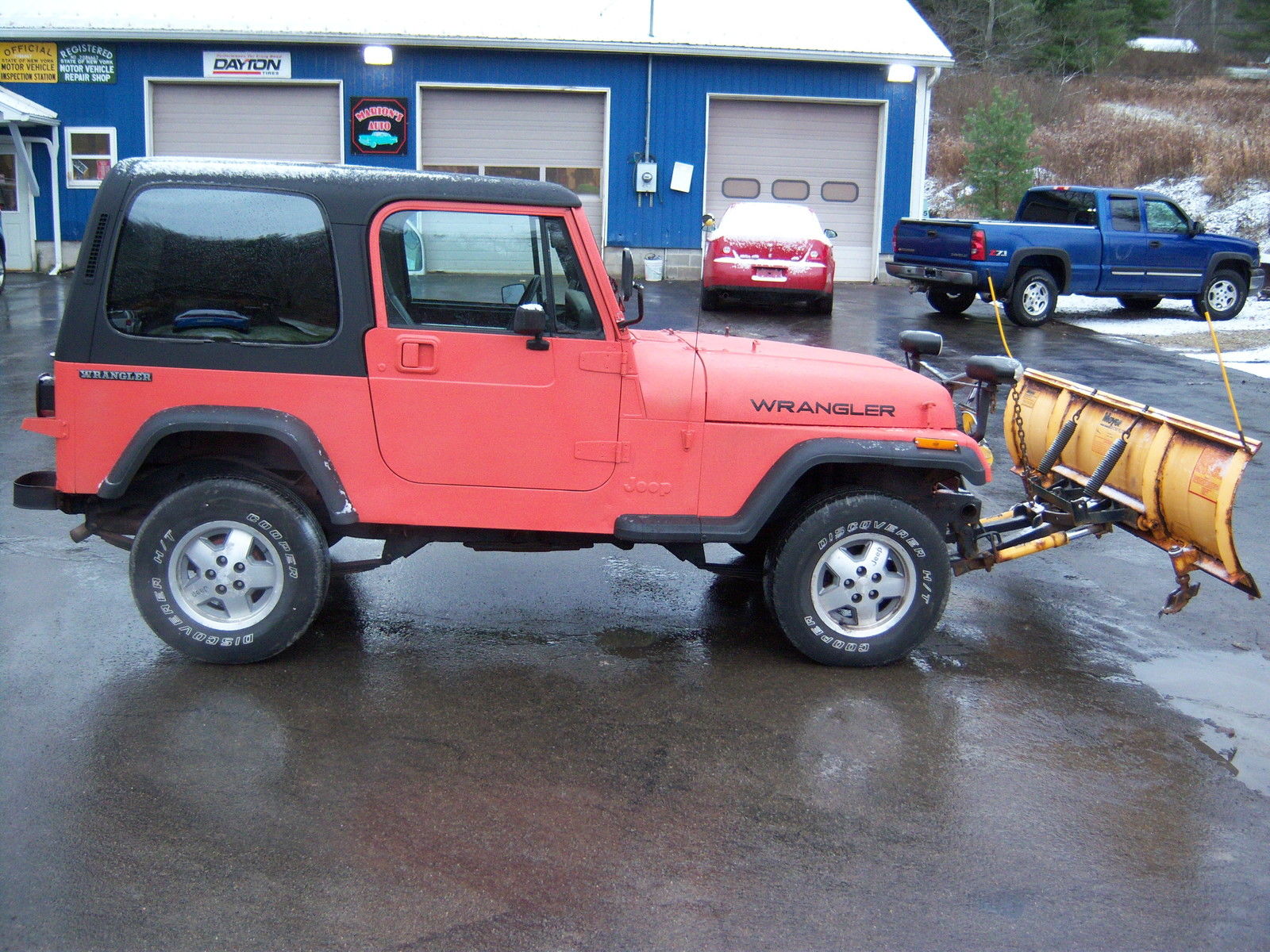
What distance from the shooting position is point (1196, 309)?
1939 cm

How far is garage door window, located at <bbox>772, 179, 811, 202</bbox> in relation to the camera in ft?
76.0

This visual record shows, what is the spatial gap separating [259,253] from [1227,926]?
4.18 metres

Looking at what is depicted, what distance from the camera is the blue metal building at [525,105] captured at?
71.9 ft

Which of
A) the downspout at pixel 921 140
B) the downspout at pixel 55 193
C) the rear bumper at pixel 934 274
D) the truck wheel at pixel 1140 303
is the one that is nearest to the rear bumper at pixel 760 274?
the rear bumper at pixel 934 274

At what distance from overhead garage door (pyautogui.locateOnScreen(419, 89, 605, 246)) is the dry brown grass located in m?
10.2

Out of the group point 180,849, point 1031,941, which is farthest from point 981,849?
point 180,849

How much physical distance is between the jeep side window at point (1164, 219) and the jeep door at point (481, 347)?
599 inches

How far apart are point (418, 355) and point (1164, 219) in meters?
16.0

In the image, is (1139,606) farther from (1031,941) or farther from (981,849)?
(1031,941)

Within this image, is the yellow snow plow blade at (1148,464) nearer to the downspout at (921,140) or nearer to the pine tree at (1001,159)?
the downspout at (921,140)

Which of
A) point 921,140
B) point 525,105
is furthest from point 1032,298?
point 525,105

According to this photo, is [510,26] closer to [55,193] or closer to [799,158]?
[799,158]

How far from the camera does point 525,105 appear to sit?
22.5m

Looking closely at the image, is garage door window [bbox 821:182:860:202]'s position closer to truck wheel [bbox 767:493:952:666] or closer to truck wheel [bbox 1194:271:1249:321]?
truck wheel [bbox 1194:271:1249:321]
